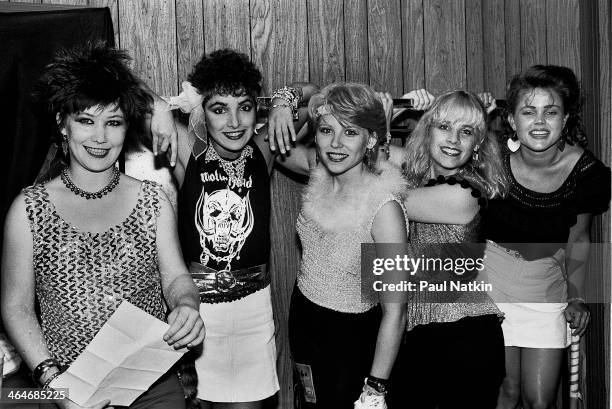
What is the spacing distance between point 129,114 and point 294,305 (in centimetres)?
80

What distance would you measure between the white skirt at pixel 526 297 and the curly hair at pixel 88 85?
1.36m

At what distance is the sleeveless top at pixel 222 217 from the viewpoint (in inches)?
98.0

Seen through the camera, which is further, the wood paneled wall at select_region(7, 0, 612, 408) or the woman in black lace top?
the wood paneled wall at select_region(7, 0, 612, 408)

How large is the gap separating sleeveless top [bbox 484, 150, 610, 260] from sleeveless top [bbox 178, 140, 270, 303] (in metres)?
0.79

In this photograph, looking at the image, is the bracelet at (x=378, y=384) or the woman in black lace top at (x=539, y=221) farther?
the woman in black lace top at (x=539, y=221)

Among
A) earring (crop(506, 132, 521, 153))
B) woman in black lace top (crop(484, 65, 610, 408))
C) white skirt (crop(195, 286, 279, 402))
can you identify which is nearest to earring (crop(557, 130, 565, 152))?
woman in black lace top (crop(484, 65, 610, 408))

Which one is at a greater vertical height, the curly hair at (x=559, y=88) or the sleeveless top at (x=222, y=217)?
the curly hair at (x=559, y=88)

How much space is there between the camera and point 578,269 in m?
2.83

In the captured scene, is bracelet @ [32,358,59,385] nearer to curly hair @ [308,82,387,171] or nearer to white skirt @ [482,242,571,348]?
curly hair @ [308,82,387,171]

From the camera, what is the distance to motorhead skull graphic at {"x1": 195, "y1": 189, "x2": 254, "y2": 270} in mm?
2486

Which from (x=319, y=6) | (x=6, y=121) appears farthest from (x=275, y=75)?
(x=6, y=121)

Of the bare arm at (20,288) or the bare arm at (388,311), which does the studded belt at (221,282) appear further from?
the bare arm at (20,288)

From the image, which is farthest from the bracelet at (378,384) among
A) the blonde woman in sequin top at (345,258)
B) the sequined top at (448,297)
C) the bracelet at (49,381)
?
the bracelet at (49,381)

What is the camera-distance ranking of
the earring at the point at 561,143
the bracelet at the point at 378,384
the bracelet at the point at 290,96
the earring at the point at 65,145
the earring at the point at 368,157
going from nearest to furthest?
1. the earring at the point at 65,145
2. the bracelet at the point at 378,384
3. the earring at the point at 368,157
4. the bracelet at the point at 290,96
5. the earring at the point at 561,143
